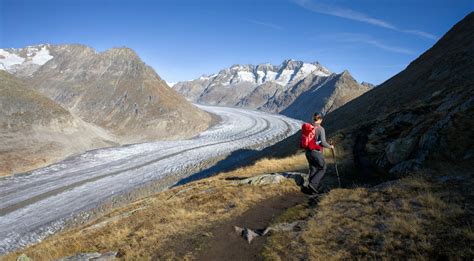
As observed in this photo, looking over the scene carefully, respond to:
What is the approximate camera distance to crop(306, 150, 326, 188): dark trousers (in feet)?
40.6

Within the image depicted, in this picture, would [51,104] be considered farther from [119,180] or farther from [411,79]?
[411,79]

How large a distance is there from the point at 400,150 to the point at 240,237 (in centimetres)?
962

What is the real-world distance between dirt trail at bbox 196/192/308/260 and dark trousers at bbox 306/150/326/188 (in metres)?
0.86

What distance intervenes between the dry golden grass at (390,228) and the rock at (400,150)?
140 inches

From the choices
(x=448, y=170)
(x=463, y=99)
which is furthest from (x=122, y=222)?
(x=463, y=99)

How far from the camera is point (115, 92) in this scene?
107 metres

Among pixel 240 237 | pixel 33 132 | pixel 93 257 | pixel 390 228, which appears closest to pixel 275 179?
pixel 240 237

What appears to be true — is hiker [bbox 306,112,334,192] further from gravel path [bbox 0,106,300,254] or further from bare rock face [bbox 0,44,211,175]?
bare rock face [bbox 0,44,211,175]

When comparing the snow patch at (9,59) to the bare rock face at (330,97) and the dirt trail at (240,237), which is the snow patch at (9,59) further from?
the dirt trail at (240,237)

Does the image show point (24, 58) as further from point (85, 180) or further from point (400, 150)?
point (400, 150)

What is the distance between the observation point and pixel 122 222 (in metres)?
14.3

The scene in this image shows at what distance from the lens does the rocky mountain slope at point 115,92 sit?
92.2 m

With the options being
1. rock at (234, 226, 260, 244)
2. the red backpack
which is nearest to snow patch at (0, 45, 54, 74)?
the red backpack

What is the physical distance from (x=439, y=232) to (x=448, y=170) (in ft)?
17.7
